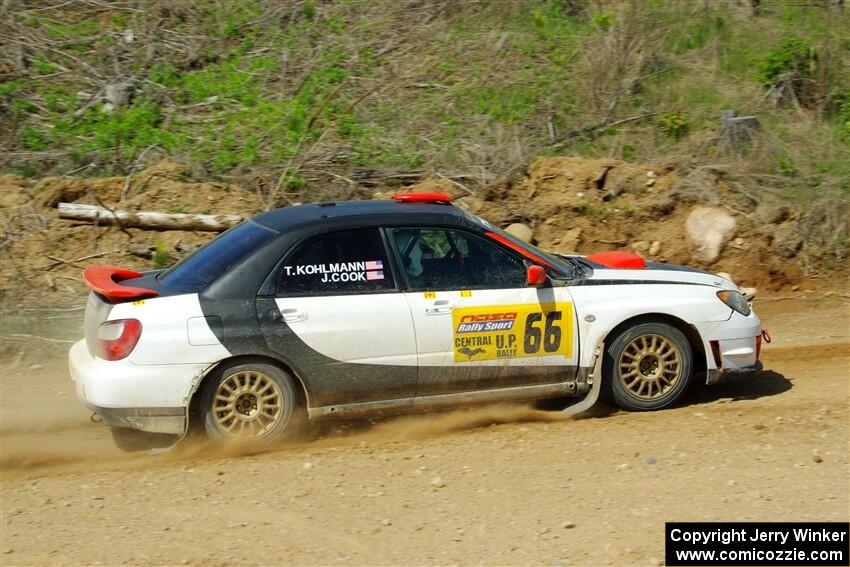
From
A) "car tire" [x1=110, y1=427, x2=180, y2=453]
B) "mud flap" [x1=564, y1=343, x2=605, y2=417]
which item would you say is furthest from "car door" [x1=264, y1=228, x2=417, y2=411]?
"mud flap" [x1=564, y1=343, x2=605, y2=417]

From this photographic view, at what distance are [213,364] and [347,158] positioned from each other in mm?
6407

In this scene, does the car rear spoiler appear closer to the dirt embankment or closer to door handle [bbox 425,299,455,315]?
door handle [bbox 425,299,455,315]

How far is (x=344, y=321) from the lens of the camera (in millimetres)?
6641

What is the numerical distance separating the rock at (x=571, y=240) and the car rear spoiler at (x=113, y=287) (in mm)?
5644

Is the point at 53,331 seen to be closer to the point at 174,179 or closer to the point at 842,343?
the point at 174,179

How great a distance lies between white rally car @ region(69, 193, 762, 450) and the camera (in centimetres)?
644

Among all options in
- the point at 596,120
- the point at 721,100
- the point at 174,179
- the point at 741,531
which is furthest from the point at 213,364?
the point at 721,100

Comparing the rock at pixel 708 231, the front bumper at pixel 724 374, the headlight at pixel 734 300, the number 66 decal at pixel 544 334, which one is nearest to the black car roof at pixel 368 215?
the number 66 decal at pixel 544 334

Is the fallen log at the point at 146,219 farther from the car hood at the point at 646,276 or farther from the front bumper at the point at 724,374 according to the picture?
the front bumper at the point at 724,374

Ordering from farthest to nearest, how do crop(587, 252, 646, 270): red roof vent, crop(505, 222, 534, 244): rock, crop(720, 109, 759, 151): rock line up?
crop(720, 109, 759, 151): rock, crop(505, 222, 534, 244): rock, crop(587, 252, 646, 270): red roof vent

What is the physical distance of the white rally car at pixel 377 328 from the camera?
644 centimetres

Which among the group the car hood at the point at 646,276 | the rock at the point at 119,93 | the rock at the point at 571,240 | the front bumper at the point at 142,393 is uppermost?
the rock at the point at 119,93

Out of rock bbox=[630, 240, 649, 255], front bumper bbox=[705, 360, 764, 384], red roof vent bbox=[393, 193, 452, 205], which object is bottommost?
front bumper bbox=[705, 360, 764, 384]

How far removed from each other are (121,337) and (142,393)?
0.39 metres
